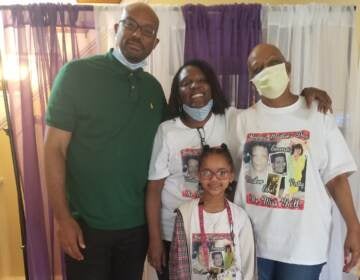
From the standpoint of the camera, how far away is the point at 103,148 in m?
1.30

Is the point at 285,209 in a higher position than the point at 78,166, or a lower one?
lower

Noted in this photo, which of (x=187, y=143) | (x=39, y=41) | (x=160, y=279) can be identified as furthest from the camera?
(x=39, y=41)

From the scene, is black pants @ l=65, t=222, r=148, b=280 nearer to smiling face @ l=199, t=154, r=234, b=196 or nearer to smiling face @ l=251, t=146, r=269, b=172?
smiling face @ l=199, t=154, r=234, b=196

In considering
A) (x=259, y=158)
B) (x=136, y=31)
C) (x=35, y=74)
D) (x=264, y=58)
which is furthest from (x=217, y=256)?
(x=35, y=74)

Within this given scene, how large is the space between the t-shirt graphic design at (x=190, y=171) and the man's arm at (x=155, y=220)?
→ 99 mm

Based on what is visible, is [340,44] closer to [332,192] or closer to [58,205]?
[332,192]

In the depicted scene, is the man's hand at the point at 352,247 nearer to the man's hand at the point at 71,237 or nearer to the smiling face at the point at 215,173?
the smiling face at the point at 215,173

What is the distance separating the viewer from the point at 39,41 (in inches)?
67.1

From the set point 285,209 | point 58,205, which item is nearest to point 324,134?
point 285,209

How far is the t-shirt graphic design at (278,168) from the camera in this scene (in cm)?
121

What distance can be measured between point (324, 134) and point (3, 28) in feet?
5.02

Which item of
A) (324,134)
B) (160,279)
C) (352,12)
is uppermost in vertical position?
(352,12)

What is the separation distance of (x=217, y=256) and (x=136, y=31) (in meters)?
0.88

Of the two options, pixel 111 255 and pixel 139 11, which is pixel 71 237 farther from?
pixel 139 11
